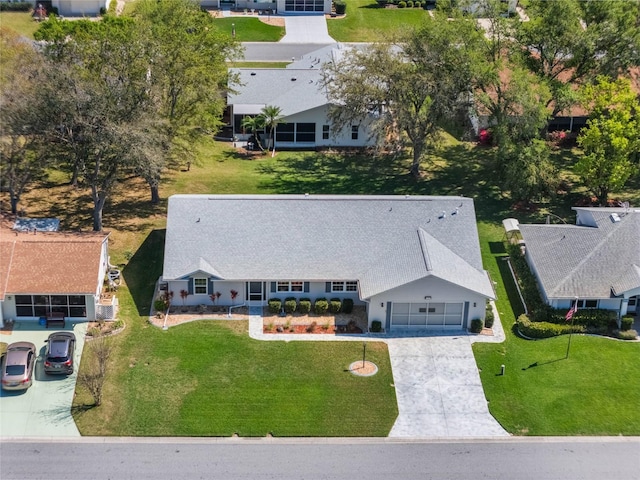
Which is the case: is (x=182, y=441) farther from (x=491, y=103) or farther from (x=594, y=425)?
(x=491, y=103)

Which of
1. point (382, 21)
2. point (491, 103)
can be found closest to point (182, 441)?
point (491, 103)

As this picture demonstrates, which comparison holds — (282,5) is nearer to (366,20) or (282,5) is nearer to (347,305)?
(366,20)

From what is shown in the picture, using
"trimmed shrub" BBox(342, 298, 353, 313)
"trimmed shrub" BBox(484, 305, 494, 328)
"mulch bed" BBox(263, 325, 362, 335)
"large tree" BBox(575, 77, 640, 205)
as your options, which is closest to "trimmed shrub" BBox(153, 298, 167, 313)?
"mulch bed" BBox(263, 325, 362, 335)

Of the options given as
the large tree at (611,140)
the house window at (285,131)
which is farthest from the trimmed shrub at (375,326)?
the house window at (285,131)

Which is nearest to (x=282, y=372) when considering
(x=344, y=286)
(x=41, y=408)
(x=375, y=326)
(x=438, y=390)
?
(x=375, y=326)

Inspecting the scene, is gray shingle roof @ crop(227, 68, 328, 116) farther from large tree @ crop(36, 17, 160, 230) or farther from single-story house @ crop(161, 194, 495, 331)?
single-story house @ crop(161, 194, 495, 331)

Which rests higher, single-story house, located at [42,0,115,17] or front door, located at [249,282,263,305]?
single-story house, located at [42,0,115,17]
